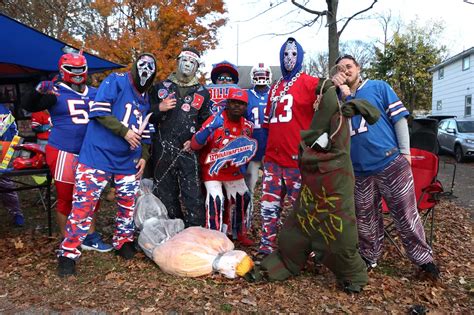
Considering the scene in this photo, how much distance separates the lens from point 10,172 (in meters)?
3.90

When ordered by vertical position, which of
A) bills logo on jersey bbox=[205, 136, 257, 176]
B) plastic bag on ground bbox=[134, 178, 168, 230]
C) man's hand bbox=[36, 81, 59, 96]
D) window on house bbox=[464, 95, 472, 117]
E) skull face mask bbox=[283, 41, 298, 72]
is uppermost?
window on house bbox=[464, 95, 472, 117]

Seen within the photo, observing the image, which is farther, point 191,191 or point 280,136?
point 191,191

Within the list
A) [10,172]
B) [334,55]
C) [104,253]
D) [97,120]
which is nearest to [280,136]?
[97,120]

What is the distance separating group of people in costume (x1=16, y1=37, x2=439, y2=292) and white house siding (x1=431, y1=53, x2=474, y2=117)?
58.6 ft

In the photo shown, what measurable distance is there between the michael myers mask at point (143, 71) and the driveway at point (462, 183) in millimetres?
4118

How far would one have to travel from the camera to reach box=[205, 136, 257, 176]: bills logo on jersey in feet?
12.9

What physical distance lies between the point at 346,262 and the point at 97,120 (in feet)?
7.82

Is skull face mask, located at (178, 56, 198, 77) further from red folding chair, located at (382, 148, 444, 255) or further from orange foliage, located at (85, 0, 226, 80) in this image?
orange foliage, located at (85, 0, 226, 80)

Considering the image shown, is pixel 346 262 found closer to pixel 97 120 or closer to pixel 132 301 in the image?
pixel 132 301

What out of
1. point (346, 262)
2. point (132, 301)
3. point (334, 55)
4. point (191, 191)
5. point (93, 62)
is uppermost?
point (334, 55)

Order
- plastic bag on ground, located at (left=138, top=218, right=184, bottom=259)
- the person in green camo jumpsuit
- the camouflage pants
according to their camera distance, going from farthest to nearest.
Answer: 1. plastic bag on ground, located at (left=138, top=218, right=184, bottom=259)
2. the camouflage pants
3. the person in green camo jumpsuit

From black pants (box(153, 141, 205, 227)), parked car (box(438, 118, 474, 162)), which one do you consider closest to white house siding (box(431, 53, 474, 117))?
parked car (box(438, 118, 474, 162))

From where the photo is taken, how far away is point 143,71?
11.9ft

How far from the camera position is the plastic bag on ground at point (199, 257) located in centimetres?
344
